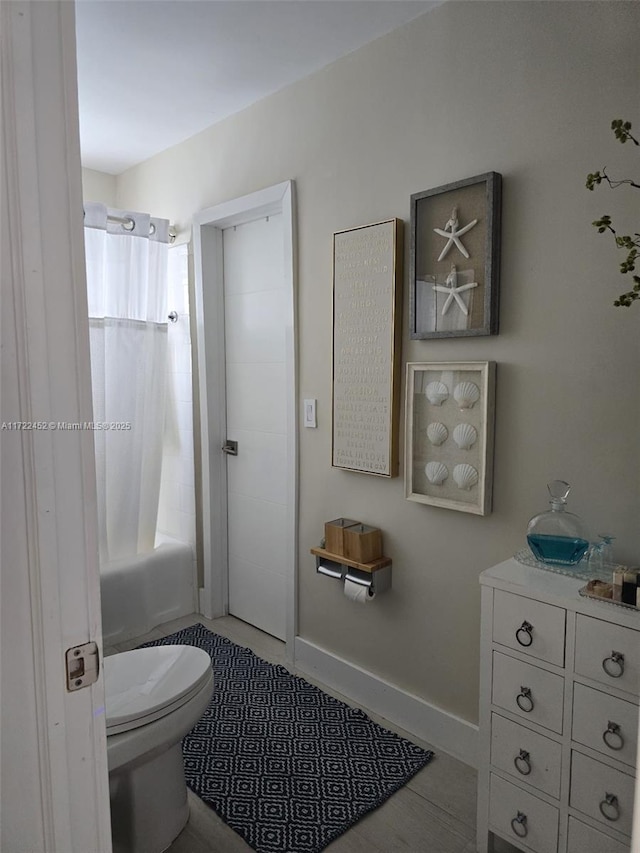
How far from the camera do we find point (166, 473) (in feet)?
11.1

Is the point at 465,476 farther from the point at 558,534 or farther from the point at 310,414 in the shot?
the point at 310,414

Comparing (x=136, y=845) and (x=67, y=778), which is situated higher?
(x=67, y=778)

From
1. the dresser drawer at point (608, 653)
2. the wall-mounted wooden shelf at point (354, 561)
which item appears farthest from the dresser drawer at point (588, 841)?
the wall-mounted wooden shelf at point (354, 561)

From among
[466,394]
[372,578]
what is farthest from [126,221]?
[372,578]

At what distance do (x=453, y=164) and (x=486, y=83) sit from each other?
24cm

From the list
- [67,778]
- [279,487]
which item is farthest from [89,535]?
[279,487]

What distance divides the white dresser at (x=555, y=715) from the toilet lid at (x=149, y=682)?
844 mm

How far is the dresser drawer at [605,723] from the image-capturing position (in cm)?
129

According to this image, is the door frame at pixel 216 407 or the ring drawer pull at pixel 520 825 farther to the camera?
the door frame at pixel 216 407

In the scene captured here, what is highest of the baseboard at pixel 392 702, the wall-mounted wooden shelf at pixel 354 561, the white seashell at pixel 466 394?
the white seashell at pixel 466 394

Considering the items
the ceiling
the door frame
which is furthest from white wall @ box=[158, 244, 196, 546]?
the ceiling

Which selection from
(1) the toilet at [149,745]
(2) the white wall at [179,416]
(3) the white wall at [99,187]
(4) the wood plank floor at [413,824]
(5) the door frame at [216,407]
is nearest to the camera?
(1) the toilet at [149,745]

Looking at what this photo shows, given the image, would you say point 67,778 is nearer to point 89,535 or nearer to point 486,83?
point 89,535

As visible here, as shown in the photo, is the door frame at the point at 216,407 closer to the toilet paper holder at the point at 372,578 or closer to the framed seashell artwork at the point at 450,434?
the toilet paper holder at the point at 372,578
